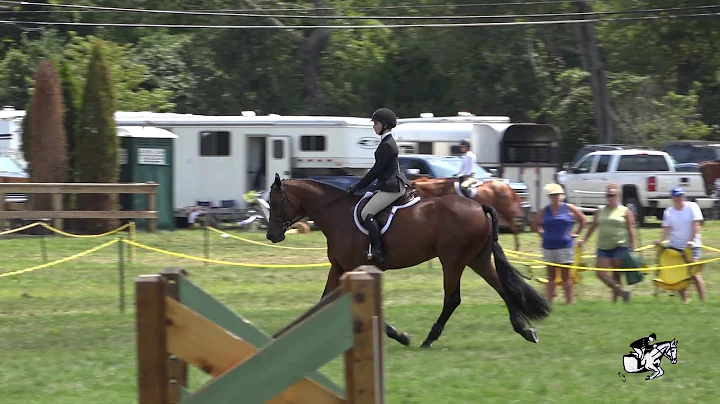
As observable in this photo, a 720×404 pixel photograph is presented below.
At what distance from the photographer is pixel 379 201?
461 inches

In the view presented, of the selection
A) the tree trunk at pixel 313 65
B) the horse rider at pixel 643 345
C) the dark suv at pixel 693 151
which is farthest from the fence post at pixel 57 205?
the tree trunk at pixel 313 65

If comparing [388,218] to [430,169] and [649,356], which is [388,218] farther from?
[430,169]

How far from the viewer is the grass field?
8797 mm

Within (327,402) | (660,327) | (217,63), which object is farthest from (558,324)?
(217,63)

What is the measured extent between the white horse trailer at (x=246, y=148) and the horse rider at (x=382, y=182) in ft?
57.7

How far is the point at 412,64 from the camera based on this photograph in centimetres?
5016

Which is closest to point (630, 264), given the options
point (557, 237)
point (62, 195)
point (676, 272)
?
point (676, 272)

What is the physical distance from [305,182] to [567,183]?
778 inches

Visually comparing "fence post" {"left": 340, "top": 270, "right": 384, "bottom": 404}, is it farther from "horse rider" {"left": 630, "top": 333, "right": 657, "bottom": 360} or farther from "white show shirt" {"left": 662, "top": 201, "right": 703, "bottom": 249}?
"white show shirt" {"left": 662, "top": 201, "right": 703, "bottom": 249}

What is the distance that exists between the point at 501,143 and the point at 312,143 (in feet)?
17.7

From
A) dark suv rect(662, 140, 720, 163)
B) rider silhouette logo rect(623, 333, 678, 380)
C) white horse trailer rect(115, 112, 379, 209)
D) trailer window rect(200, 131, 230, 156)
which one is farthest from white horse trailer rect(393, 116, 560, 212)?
rider silhouette logo rect(623, 333, 678, 380)

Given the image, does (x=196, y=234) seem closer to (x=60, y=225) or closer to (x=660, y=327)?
→ (x=60, y=225)

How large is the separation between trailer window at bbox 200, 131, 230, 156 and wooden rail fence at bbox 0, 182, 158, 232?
13.9ft

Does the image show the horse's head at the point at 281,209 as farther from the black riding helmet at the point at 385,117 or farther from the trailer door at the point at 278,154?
the trailer door at the point at 278,154
